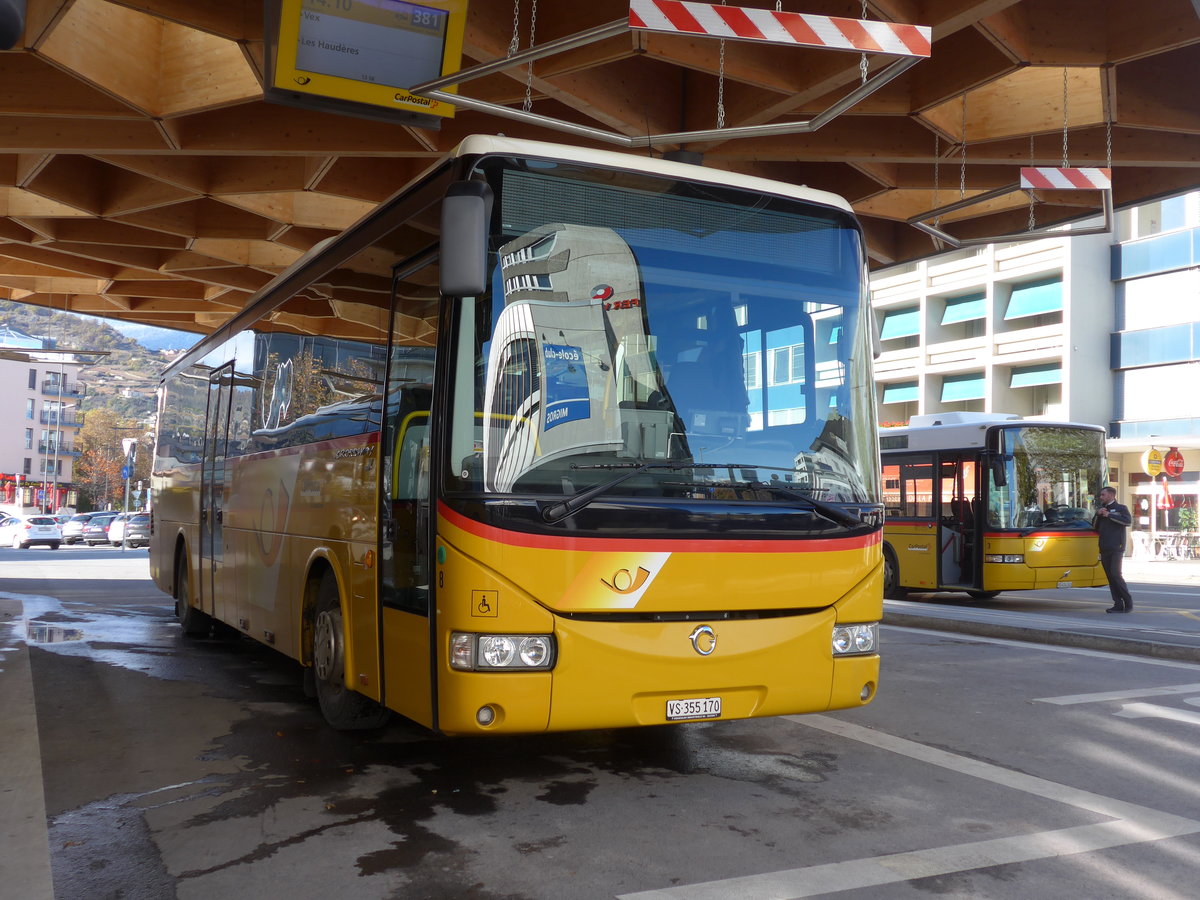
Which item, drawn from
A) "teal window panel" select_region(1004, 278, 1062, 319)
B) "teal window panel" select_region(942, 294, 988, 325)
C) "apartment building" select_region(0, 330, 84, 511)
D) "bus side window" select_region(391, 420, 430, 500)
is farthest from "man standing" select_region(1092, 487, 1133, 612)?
"apartment building" select_region(0, 330, 84, 511)

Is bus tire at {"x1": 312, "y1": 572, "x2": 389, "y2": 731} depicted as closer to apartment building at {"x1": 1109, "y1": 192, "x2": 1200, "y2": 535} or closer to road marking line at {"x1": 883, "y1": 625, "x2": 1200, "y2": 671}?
road marking line at {"x1": 883, "y1": 625, "x2": 1200, "y2": 671}

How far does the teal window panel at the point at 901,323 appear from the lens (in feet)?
188

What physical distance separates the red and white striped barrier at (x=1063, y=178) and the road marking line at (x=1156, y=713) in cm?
498

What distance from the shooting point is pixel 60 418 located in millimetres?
104625

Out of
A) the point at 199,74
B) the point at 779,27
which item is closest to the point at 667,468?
the point at 779,27

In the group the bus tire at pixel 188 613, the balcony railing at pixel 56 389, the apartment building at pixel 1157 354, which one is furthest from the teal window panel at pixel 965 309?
the balcony railing at pixel 56 389

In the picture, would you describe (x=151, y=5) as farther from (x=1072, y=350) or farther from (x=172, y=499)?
(x=1072, y=350)

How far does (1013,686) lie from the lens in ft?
31.8

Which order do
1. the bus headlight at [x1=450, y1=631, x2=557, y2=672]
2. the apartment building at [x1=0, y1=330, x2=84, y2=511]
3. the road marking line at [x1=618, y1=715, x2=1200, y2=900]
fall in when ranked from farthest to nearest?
the apartment building at [x1=0, y1=330, x2=84, y2=511], the bus headlight at [x1=450, y1=631, x2=557, y2=672], the road marking line at [x1=618, y1=715, x2=1200, y2=900]

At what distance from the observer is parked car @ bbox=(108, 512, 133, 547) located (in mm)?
51000

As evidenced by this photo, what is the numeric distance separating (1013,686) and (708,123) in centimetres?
612

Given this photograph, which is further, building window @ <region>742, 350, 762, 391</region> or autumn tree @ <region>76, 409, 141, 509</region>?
autumn tree @ <region>76, 409, 141, 509</region>

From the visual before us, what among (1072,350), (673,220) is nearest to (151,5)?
(673,220)

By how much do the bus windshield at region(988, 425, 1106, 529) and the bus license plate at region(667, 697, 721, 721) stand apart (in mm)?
13107
